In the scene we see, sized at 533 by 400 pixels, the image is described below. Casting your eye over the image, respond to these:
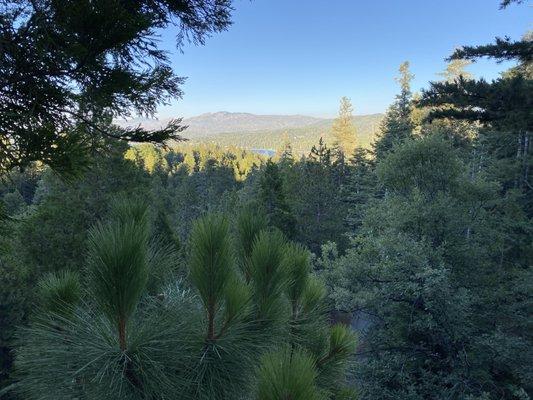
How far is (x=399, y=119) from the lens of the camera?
89.9 ft

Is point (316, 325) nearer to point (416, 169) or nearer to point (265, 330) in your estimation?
point (265, 330)

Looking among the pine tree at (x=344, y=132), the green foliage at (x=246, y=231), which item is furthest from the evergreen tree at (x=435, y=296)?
the pine tree at (x=344, y=132)

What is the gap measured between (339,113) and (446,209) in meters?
33.6

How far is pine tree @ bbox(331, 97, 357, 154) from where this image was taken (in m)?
39.9

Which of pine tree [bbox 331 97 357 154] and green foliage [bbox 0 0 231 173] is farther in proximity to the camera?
pine tree [bbox 331 97 357 154]

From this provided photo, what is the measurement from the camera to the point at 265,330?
1856 mm

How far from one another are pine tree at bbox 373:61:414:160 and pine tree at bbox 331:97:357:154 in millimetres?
9934

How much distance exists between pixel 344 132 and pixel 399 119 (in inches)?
520

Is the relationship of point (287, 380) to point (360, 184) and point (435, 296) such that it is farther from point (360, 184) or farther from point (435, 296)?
point (360, 184)

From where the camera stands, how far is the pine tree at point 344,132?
39906mm

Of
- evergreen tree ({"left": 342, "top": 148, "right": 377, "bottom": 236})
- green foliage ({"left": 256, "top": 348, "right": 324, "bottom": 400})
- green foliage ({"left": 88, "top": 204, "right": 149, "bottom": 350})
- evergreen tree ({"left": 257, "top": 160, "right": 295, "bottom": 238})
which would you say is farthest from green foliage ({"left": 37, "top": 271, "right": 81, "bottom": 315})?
evergreen tree ({"left": 342, "top": 148, "right": 377, "bottom": 236})

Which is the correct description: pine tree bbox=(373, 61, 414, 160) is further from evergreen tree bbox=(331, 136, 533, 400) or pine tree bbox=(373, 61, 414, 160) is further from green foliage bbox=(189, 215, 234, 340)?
green foliage bbox=(189, 215, 234, 340)

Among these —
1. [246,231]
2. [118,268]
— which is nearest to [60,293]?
[118,268]

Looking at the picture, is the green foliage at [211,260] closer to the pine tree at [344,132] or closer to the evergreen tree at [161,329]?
the evergreen tree at [161,329]
